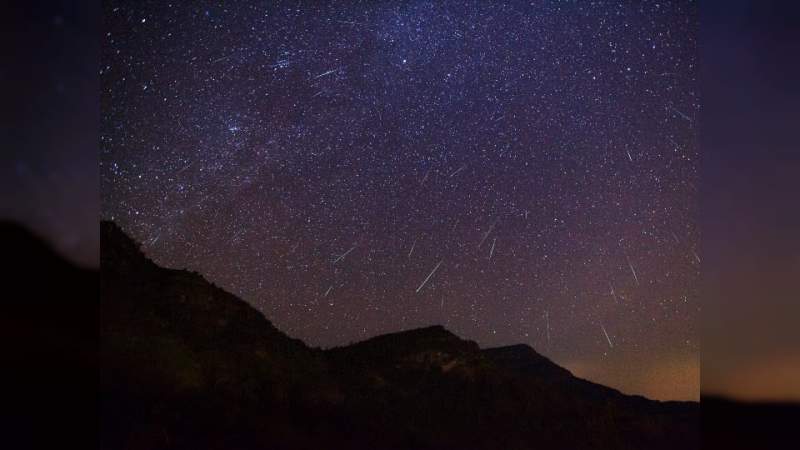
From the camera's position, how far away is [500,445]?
5.52m

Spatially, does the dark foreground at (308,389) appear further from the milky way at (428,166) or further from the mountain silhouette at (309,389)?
the milky way at (428,166)

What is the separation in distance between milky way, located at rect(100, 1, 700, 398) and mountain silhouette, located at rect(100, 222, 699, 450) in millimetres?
186

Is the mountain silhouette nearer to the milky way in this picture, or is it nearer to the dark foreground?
the dark foreground

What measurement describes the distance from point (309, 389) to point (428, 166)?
197 centimetres

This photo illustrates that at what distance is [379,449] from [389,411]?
30 centimetres

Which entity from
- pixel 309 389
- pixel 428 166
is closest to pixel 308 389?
pixel 309 389

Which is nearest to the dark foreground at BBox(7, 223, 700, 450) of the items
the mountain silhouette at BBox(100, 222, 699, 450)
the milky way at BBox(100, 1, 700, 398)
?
the mountain silhouette at BBox(100, 222, 699, 450)

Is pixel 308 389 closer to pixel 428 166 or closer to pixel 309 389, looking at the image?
pixel 309 389

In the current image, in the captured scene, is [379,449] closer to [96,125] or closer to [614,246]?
[614,246]

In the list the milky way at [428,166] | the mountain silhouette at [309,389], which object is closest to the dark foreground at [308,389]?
the mountain silhouette at [309,389]

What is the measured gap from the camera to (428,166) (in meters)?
Result: 5.45

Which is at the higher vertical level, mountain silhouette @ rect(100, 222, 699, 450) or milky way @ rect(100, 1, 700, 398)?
milky way @ rect(100, 1, 700, 398)

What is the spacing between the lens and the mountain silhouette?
5.13 metres

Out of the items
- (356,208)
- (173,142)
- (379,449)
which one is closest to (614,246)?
(356,208)
